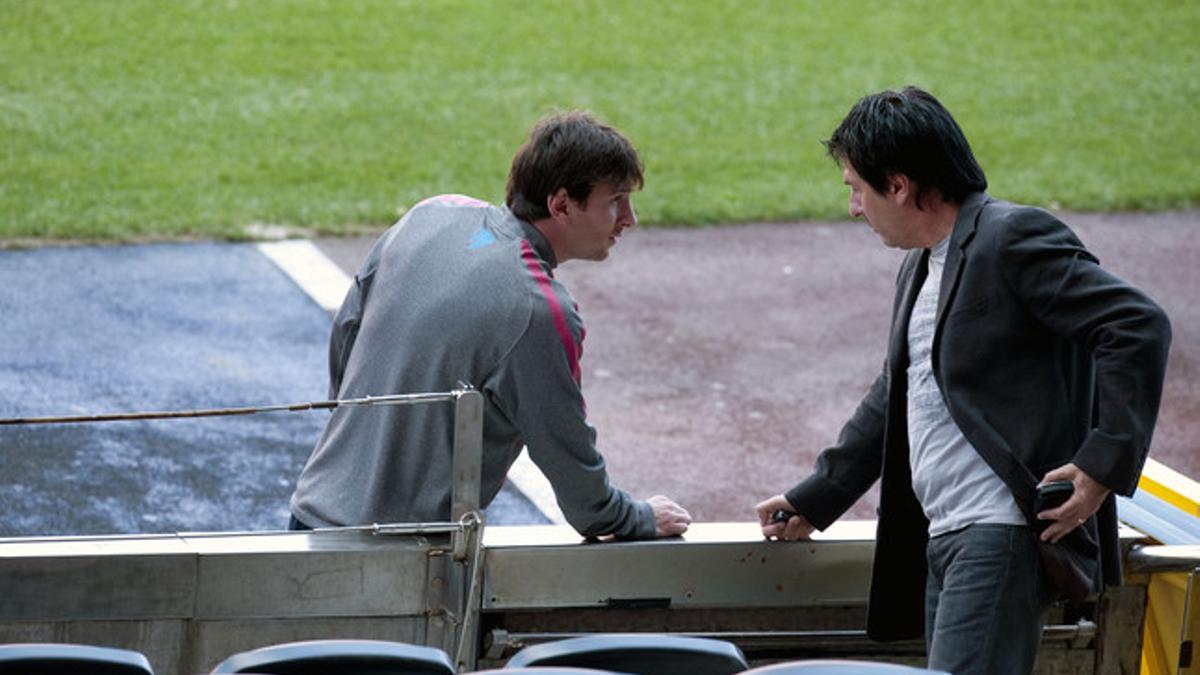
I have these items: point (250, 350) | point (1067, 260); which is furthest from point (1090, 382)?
point (250, 350)

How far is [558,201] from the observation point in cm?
440

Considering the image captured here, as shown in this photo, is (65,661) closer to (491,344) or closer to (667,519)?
(491,344)

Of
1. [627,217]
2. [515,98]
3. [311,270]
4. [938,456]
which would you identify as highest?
[627,217]

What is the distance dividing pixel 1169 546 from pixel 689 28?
47.9 feet

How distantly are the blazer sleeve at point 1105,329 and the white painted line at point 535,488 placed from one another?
3979 mm

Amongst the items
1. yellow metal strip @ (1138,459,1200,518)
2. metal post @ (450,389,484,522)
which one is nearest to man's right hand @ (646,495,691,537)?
metal post @ (450,389,484,522)

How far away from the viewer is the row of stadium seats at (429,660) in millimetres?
3416

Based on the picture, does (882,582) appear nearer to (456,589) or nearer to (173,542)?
(456,589)

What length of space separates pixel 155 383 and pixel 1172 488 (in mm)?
5758

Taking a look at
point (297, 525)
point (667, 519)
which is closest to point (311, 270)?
point (297, 525)

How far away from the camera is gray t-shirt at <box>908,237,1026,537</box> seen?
4066mm

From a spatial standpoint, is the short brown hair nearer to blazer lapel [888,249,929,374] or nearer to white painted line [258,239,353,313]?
blazer lapel [888,249,929,374]

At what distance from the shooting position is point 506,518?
25.5 ft

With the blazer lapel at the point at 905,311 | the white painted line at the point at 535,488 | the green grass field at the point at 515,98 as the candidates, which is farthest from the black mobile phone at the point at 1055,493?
the green grass field at the point at 515,98
